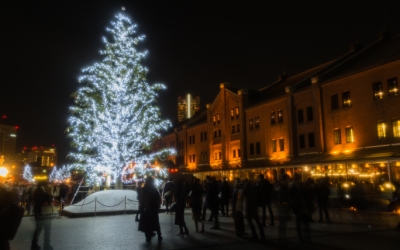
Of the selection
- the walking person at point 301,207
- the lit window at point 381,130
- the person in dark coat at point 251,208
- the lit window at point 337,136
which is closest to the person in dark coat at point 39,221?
the person in dark coat at point 251,208

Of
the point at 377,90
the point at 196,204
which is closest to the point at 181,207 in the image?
the point at 196,204

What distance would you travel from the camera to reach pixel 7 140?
447ft

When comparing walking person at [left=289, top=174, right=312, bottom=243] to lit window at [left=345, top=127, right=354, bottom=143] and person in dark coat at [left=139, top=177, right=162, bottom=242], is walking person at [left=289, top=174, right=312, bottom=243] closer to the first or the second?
person in dark coat at [left=139, top=177, right=162, bottom=242]

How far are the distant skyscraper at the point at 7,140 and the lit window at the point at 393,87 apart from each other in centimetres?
10836

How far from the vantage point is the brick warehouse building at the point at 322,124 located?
2700 centimetres

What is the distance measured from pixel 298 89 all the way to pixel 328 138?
6.52 m

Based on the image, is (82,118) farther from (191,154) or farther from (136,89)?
(191,154)

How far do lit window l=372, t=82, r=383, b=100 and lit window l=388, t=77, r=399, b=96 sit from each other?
0.74 metres

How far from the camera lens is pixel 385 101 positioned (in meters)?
27.5

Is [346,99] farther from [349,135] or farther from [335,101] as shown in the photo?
[349,135]

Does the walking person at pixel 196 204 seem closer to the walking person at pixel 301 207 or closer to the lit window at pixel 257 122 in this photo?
the walking person at pixel 301 207

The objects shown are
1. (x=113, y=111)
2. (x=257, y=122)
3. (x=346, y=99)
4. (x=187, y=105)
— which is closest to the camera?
(x=113, y=111)

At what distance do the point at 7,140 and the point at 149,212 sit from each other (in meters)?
143

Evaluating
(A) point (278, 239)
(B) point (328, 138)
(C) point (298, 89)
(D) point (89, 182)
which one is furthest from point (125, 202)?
(C) point (298, 89)
